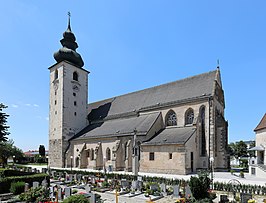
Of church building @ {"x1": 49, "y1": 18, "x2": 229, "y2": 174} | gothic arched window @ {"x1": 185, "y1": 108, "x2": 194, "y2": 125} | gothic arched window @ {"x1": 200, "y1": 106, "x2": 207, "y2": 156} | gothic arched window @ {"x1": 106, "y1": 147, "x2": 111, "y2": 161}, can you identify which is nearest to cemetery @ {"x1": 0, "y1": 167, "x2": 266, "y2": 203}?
church building @ {"x1": 49, "y1": 18, "x2": 229, "y2": 174}

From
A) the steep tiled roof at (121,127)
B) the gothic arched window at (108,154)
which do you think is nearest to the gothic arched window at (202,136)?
the steep tiled roof at (121,127)

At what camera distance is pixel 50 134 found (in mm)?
40812

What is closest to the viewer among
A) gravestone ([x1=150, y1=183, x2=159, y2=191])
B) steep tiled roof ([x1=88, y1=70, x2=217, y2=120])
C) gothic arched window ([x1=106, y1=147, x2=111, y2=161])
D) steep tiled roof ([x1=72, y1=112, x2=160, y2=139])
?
gravestone ([x1=150, y1=183, x2=159, y2=191])

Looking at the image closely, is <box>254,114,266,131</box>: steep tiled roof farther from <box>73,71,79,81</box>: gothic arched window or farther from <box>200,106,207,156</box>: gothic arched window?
<box>73,71,79,81</box>: gothic arched window

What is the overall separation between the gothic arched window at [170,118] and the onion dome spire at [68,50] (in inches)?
796

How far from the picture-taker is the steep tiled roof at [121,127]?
29922 millimetres

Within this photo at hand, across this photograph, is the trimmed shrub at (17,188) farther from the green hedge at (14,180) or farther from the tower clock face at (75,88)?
the tower clock face at (75,88)

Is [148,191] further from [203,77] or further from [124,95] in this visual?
[124,95]

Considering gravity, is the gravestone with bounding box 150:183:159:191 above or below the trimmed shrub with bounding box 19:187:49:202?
below

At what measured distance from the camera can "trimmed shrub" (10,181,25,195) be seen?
14.6m

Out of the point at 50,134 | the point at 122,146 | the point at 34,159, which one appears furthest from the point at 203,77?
the point at 34,159

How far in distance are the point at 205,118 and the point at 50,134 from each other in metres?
28.5

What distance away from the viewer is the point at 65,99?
38688mm

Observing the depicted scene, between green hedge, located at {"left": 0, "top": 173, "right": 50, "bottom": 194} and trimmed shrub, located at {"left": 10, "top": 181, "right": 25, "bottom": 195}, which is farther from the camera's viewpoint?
green hedge, located at {"left": 0, "top": 173, "right": 50, "bottom": 194}
